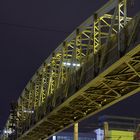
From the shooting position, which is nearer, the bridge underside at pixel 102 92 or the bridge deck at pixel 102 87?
the bridge deck at pixel 102 87

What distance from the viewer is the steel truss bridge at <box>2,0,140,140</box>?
85.1 ft

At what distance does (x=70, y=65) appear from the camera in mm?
35250

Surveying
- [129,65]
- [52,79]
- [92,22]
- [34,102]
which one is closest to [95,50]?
[92,22]

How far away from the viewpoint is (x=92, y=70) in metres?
30.2

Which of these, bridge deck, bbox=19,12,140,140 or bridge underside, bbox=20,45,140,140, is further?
bridge underside, bbox=20,45,140,140

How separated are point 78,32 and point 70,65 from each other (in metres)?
3.01

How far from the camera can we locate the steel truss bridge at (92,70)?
2595 cm

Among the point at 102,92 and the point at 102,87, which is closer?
the point at 102,87

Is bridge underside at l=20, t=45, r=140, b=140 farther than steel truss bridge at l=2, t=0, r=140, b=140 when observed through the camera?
Yes

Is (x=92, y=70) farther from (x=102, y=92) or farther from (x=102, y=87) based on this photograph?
(x=102, y=92)

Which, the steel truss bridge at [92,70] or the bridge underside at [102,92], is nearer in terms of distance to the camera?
the steel truss bridge at [92,70]

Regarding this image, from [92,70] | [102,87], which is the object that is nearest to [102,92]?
[102,87]

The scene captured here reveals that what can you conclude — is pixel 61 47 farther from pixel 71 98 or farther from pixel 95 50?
pixel 95 50

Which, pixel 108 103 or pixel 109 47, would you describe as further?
pixel 108 103
